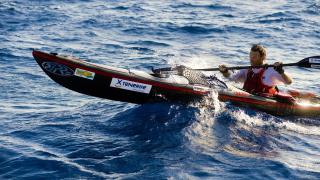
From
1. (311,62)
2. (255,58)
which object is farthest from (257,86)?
(311,62)

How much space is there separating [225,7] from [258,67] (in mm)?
11043

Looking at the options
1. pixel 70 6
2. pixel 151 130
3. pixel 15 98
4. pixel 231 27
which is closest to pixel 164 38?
pixel 231 27

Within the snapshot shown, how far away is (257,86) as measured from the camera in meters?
8.36

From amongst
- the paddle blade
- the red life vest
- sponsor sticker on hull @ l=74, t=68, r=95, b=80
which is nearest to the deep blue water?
the red life vest

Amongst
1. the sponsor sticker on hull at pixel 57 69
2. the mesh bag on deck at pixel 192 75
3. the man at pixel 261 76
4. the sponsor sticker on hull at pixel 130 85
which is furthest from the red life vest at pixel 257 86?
the sponsor sticker on hull at pixel 57 69

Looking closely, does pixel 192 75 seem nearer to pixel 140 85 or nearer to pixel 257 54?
pixel 140 85

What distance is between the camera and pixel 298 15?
1730 cm

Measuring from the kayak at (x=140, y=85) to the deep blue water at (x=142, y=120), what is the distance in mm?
187

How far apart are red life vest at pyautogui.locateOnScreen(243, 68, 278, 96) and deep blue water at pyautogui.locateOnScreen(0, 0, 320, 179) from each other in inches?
20.1

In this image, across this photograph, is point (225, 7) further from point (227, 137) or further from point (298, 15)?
point (227, 137)

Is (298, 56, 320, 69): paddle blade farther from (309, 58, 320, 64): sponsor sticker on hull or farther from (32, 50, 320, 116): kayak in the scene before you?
(32, 50, 320, 116): kayak

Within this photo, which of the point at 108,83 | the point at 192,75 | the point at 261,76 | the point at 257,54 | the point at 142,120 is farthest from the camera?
the point at 261,76

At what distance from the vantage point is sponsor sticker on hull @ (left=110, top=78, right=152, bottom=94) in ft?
23.7

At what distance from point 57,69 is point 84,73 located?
37 centimetres
